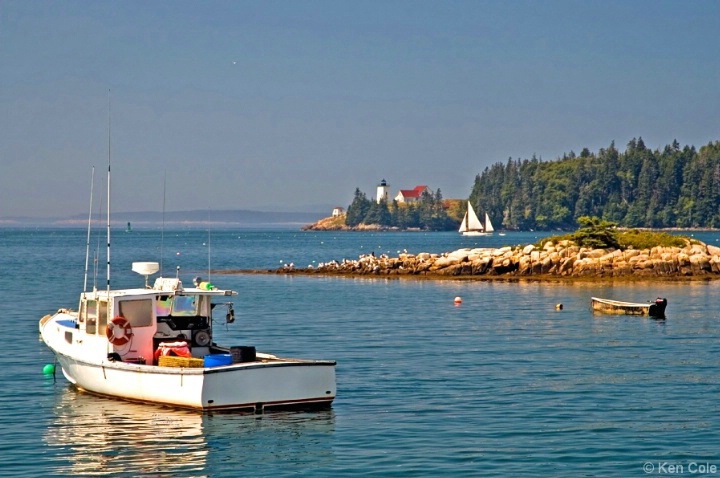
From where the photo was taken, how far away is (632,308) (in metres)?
51.5

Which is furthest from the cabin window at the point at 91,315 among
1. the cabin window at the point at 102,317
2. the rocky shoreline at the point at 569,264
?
the rocky shoreline at the point at 569,264

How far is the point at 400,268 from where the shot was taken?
8638 cm

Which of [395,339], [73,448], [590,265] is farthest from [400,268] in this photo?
[73,448]

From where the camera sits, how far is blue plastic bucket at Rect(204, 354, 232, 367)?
25.8 meters

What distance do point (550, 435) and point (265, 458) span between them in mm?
6497

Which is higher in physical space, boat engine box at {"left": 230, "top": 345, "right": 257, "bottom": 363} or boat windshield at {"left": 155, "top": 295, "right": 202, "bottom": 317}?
boat windshield at {"left": 155, "top": 295, "right": 202, "bottom": 317}

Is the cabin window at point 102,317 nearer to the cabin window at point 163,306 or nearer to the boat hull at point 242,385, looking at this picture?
the cabin window at point 163,306

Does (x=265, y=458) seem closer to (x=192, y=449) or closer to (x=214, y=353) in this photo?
(x=192, y=449)

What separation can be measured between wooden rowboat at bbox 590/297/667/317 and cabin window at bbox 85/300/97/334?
29.8 meters

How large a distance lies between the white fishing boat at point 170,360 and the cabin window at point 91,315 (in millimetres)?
27

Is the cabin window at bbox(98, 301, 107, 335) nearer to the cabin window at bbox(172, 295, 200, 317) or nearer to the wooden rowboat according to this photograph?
the cabin window at bbox(172, 295, 200, 317)

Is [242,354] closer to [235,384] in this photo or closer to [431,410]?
[235,384]

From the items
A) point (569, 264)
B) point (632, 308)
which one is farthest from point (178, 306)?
point (569, 264)

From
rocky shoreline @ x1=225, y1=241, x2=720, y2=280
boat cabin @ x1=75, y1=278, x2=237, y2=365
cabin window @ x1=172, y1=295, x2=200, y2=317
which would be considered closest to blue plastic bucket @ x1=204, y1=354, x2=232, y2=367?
boat cabin @ x1=75, y1=278, x2=237, y2=365
